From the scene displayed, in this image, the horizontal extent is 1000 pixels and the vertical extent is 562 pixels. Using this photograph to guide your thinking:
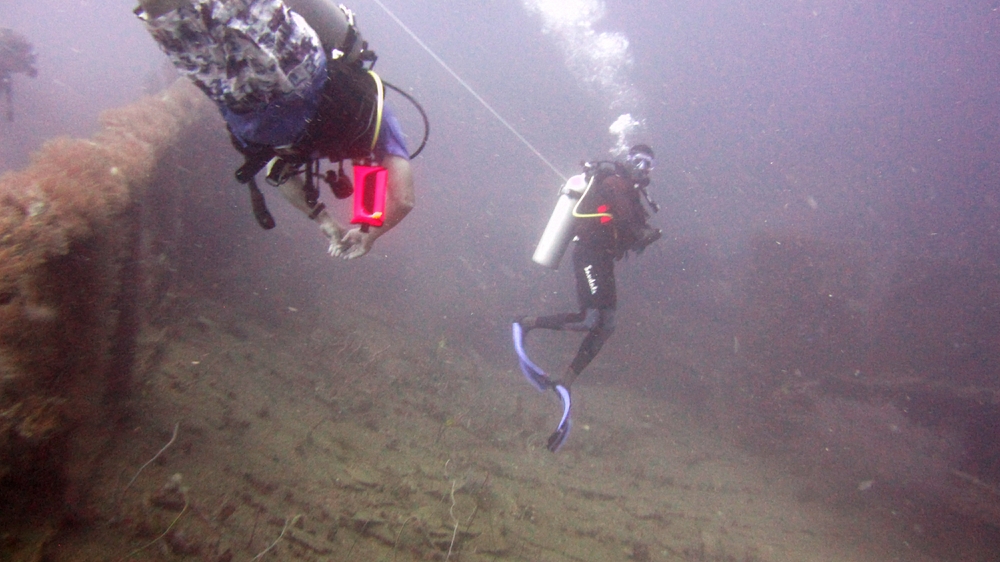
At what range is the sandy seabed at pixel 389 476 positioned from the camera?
298 centimetres

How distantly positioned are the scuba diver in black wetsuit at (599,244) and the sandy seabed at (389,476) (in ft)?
3.80

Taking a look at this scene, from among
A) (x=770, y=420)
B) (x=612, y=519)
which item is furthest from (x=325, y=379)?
(x=770, y=420)

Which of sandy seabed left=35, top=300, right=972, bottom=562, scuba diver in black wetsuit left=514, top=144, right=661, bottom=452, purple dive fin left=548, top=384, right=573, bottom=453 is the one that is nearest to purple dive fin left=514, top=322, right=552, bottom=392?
scuba diver in black wetsuit left=514, top=144, right=661, bottom=452

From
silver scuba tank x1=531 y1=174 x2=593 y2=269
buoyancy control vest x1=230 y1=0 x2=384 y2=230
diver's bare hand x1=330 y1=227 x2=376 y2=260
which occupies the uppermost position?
buoyancy control vest x1=230 y1=0 x2=384 y2=230

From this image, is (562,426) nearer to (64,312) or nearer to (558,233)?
(558,233)

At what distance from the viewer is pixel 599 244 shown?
6391 millimetres

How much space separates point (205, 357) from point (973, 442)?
16.7 meters

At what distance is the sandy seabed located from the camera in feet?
9.77

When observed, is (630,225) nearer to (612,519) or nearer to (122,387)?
(612,519)

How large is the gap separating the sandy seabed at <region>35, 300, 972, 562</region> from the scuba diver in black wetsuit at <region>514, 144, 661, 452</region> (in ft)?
3.80

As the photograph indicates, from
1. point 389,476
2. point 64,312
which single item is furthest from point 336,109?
point 389,476

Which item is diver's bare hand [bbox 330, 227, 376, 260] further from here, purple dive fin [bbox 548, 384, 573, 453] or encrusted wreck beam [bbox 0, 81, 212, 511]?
purple dive fin [bbox 548, 384, 573, 453]

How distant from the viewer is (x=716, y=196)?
4978 cm

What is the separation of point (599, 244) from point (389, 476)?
416 centimetres
